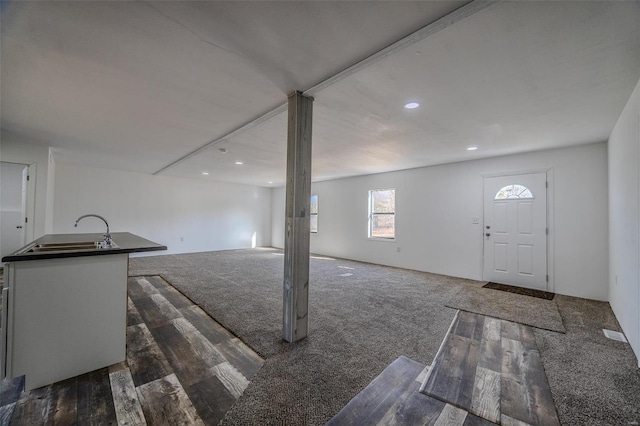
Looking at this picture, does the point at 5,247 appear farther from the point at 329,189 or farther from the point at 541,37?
the point at 541,37

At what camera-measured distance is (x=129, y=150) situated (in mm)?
4922

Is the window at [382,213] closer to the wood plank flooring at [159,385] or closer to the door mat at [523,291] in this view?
the door mat at [523,291]

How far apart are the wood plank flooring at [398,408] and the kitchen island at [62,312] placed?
190 centimetres

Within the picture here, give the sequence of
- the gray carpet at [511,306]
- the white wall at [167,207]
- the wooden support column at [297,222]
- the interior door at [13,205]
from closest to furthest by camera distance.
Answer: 1. the wooden support column at [297,222]
2. the gray carpet at [511,306]
3. the interior door at [13,205]
4. the white wall at [167,207]

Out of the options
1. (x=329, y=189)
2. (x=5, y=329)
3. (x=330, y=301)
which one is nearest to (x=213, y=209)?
(x=329, y=189)

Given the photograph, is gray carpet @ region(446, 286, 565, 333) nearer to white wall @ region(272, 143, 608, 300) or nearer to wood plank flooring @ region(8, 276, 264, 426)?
white wall @ region(272, 143, 608, 300)

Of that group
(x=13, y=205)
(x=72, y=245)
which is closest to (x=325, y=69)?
(x=72, y=245)

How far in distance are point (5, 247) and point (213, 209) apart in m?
4.81

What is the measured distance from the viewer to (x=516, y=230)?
466cm

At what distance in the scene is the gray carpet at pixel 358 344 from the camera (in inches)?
66.2

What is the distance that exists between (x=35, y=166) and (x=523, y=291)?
347 inches

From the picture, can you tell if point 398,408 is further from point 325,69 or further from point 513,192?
point 513,192

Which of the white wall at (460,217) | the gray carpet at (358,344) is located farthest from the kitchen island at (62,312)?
the white wall at (460,217)

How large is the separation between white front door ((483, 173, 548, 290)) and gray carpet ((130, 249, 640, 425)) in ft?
1.72
